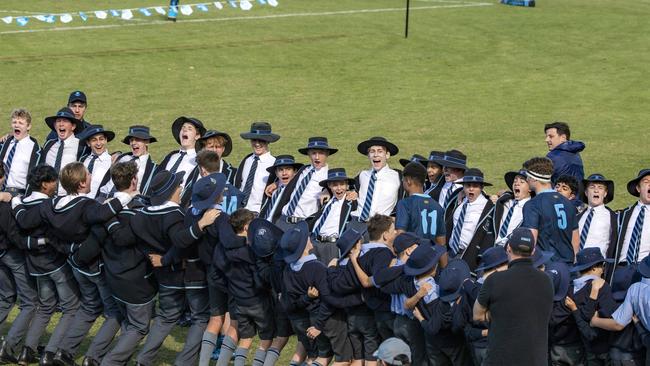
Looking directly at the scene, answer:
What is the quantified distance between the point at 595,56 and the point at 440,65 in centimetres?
525

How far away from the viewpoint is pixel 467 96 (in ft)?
101

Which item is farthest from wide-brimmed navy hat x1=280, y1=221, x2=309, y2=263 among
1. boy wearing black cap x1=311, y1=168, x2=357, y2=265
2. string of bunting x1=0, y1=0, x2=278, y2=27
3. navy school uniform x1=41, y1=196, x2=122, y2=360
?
string of bunting x1=0, y1=0, x2=278, y2=27

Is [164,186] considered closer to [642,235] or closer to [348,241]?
[348,241]

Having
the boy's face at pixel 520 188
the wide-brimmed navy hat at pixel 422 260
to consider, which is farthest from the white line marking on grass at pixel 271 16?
the wide-brimmed navy hat at pixel 422 260

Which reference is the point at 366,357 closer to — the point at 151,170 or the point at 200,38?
the point at 151,170

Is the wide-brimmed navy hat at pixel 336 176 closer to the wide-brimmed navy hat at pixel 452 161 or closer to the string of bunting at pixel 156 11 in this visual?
the wide-brimmed navy hat at pixel 452 161

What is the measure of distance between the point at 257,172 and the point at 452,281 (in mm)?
5259

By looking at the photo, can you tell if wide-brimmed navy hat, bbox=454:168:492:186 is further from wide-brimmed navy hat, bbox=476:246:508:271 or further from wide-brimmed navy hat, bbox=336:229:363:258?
wide-brimmed navy hat, bbox=476:246:508:271

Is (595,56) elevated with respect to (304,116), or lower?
elevated

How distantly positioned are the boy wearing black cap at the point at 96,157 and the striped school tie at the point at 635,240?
7.06 metres

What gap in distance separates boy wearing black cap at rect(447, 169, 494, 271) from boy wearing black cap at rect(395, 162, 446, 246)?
598 millimetres

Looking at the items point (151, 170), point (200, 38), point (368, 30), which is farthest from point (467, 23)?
point (151, 170)

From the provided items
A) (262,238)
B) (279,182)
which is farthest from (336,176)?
(262,238)

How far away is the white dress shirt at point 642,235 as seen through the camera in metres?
13.4
